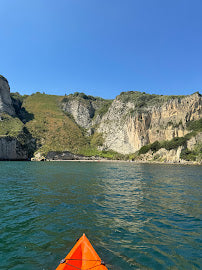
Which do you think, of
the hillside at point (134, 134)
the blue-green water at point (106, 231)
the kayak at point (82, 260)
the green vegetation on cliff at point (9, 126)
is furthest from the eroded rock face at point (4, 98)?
the kayak at point (82, 260)

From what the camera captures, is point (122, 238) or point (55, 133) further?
point (55, 133)

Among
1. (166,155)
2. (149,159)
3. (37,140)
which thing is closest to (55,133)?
(37,140)

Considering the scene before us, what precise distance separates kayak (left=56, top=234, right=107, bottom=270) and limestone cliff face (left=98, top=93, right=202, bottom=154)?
124674mm

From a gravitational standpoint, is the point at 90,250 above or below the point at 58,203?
above

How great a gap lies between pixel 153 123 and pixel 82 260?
145 meters

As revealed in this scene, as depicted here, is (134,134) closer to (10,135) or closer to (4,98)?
(10,135)

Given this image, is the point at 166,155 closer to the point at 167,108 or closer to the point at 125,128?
the point at 167,108

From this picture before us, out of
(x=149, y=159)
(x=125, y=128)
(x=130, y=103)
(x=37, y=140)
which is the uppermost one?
(x=130, y=103)

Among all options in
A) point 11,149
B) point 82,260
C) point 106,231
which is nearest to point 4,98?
point 11,149

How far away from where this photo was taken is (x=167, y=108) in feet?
452

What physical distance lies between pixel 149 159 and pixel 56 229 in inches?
4688

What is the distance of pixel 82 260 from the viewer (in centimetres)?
644

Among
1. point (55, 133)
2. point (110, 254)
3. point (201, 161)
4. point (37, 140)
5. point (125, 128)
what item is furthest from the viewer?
point (55, 133)

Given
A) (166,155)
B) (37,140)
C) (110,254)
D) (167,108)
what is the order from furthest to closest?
(37,140), (167,108), (166,155), (110,254)
